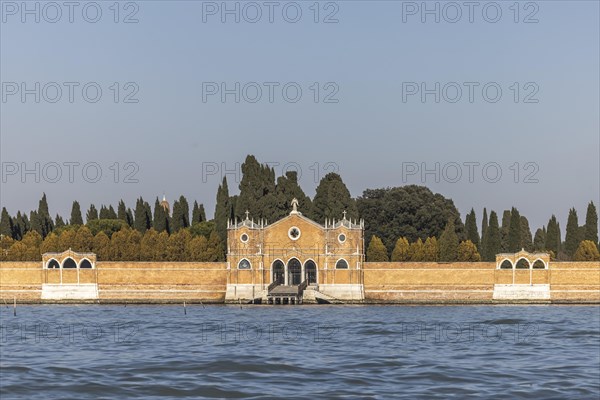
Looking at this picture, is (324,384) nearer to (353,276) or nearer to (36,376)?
(36,376)

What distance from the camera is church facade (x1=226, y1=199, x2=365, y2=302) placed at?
54438 mm

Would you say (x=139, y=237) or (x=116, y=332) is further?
(x=139, y=237)

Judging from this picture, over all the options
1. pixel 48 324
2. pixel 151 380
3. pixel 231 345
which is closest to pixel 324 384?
pixel 151 380

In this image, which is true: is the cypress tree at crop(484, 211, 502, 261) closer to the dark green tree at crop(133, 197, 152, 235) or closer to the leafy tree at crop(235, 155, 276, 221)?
the leafy tree at crop(235, 155, 276, 221)

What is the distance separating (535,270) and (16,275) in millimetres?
27825

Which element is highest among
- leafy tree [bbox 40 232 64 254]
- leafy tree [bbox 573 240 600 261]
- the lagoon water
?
leafy tree [bbox 40 232 64 254]

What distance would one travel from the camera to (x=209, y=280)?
182 ft

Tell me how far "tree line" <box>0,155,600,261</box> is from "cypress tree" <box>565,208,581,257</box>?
59 millimetres

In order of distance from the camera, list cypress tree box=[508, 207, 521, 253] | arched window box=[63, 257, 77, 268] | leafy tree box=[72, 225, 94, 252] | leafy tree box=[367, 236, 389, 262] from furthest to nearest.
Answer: cypress tree box=[508, 207, 521, 253]
leafy tree box=[72, 225, 94, 252]
leafy tree box=[367, 236, 389, 262]
arched window box=[63, 257, 77, 268]

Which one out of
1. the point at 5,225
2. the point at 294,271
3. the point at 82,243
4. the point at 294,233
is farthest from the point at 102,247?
the point at 5,225

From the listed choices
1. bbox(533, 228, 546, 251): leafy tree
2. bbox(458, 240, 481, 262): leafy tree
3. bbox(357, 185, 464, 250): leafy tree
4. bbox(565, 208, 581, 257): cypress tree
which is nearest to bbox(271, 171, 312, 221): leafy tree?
bbox(357, 185, 464, 250): leafy tree

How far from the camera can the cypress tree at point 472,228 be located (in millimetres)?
63531

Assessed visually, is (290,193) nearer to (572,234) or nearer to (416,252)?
(416,252)

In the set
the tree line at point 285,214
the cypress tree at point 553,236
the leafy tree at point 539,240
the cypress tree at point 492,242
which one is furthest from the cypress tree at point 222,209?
the leafy tree at point 539,240
